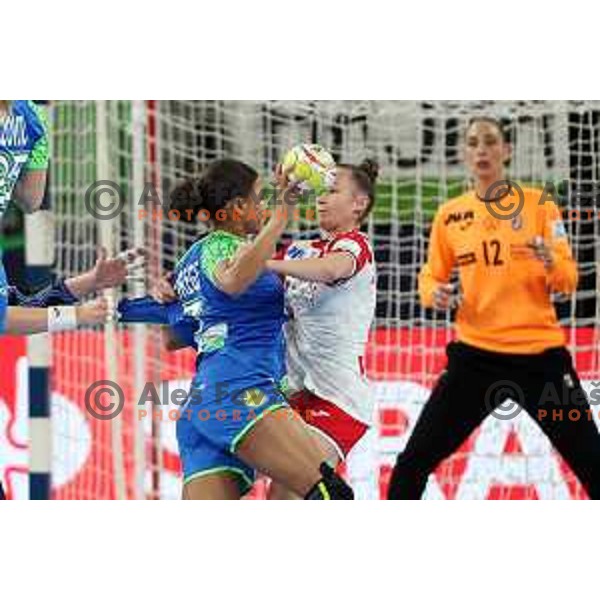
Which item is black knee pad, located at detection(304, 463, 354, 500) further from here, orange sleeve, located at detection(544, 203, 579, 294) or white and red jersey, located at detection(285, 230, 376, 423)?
orange sleeve, located at detection(544, 203, 579, 294)

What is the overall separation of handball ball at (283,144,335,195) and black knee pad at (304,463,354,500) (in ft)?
2.14

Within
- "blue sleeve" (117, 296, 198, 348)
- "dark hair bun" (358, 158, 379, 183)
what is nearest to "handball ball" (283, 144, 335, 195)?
"dark hair bun" (358, 158, 379, 183)

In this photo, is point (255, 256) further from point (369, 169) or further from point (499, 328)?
point (499, 328)

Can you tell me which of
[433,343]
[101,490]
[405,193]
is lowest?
[101,490]

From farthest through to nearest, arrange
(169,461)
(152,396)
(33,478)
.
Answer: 1. (169,461)
2. (152,396)
3. (33,478)

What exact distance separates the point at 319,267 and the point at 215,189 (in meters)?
0.30

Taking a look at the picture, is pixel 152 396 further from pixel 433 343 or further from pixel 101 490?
pixel 433 343

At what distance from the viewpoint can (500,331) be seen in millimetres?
4895

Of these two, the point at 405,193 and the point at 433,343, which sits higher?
the point at 405,193

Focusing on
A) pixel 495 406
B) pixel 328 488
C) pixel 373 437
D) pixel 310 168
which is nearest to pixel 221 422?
pixel 328 488

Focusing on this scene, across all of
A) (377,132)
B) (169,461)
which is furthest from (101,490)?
(377,132)

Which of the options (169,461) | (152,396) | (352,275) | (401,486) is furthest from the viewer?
(169,461)

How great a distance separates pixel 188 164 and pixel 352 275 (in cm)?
200

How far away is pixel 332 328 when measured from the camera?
4242 mm
